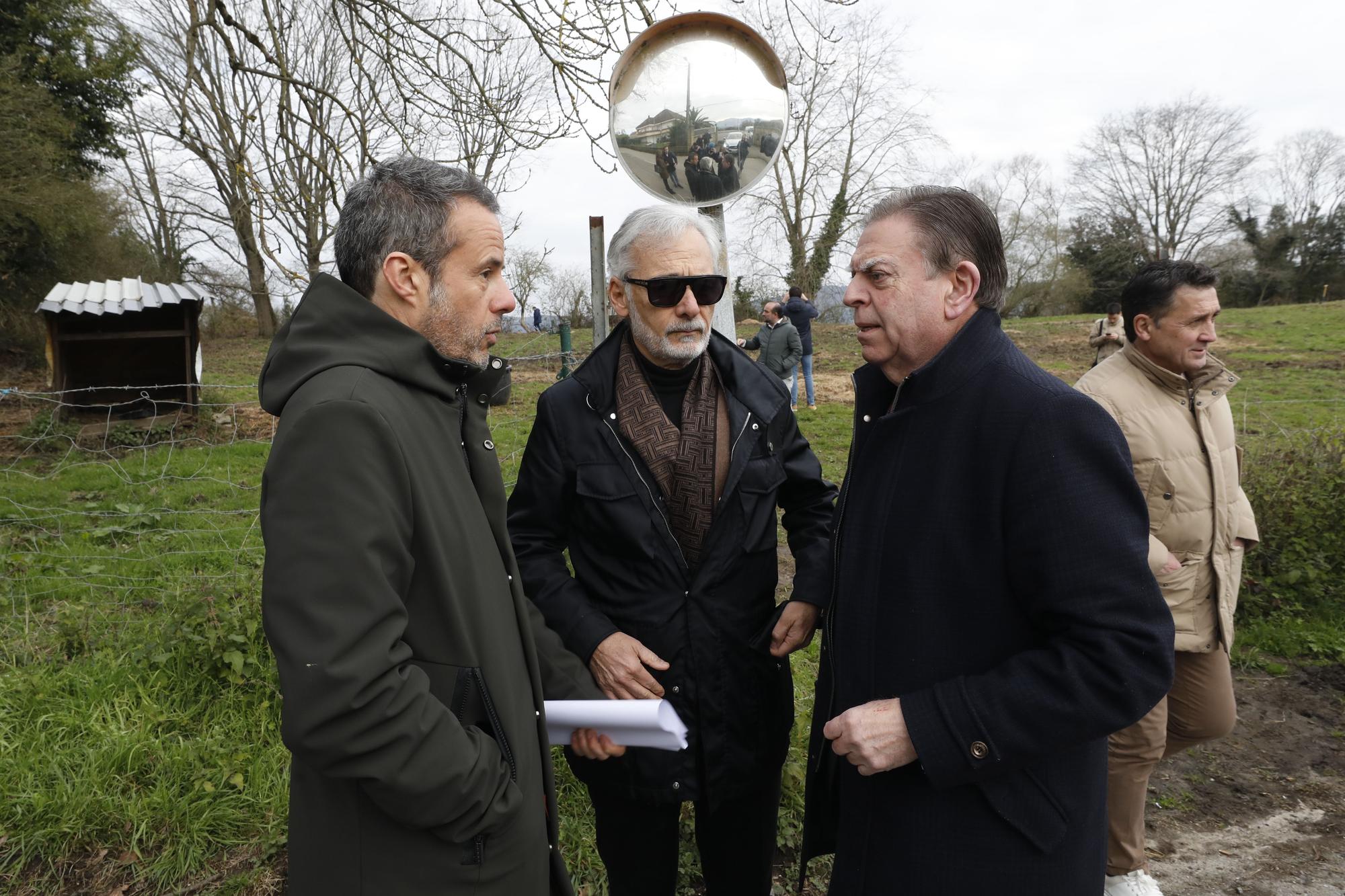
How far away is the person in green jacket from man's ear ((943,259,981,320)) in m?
0.91

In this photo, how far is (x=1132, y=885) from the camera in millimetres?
2859

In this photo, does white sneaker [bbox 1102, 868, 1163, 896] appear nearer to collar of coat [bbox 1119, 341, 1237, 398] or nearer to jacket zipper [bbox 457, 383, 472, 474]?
collar of coat [bbox 1119, 341, 1237, 398]

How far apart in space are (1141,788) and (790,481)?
1.77 meters

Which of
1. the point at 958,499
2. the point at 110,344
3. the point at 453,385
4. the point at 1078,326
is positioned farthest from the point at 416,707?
the point at 1078,326

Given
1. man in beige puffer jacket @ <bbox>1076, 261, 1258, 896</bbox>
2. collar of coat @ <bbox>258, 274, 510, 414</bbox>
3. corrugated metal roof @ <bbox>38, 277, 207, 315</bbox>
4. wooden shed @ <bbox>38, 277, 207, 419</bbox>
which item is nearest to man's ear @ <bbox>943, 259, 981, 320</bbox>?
collar of coat @ <bbox>258, 274, 510, 414</bbox>

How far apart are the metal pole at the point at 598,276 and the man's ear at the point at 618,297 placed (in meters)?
0.57

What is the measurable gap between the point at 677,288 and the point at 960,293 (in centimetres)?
78

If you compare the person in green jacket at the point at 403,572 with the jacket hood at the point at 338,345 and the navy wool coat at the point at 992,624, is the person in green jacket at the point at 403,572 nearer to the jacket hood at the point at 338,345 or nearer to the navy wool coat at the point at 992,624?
the jacket hood at the point at 338,345

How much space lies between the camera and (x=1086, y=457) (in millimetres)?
1431

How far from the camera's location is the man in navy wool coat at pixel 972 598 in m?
1.41

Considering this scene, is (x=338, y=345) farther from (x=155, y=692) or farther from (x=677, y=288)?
(x=155, y=692)

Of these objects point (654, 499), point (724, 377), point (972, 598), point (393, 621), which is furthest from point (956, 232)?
point (393, 621)

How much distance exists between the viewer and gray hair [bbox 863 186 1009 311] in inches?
63.9

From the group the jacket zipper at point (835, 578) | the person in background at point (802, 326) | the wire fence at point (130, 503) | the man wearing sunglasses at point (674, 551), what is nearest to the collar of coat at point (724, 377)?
the man wearing sunglasses at point (674, 551)
